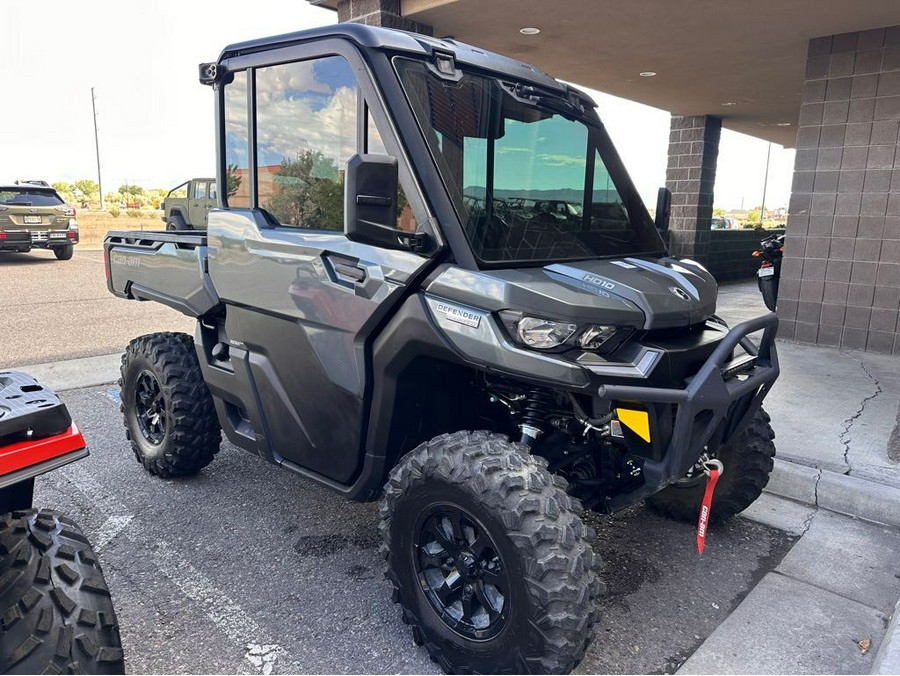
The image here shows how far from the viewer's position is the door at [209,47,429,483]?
8.86 feet

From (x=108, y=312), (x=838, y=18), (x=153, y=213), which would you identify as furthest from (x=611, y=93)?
(x=153, y=213)

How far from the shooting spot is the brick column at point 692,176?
1231 centimetres

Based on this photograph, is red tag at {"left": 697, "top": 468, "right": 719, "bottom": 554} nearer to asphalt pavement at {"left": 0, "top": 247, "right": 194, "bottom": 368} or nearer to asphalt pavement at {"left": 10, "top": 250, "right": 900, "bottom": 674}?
asphalt pavement at {"left": 10, "top": 250, "right": 900, "bottom": 674}

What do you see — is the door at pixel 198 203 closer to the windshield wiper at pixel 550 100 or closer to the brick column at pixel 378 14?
the brick column at pixel 378 14

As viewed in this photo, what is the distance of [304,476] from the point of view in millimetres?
3145

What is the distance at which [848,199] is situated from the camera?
7.33 m

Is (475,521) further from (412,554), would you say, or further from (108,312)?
(108,312)

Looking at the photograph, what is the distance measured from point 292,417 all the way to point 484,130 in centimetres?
153

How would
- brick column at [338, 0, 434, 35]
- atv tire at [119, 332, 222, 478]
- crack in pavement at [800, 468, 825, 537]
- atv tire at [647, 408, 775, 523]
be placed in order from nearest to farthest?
atv tire at [647, 408, 775, 523], crack in pavement at [800, 468, 825, 537], atv tire at [119, 332, 222, 478], brick column at [338, 0, 434, 35]

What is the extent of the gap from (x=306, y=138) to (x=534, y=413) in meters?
1.53

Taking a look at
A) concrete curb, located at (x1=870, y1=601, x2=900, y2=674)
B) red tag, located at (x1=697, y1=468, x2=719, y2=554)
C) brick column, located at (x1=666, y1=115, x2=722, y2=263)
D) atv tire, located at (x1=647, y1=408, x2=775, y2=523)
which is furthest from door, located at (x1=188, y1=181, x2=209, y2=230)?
concrete curb, located at (x1=870, y1=601, x2=900, y2=674)

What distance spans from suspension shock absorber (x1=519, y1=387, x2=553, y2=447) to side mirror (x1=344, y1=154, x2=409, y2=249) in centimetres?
77

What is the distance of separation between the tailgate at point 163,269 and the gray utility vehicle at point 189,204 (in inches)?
601

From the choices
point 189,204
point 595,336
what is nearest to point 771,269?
point 595,336
